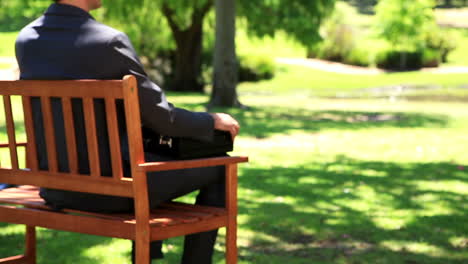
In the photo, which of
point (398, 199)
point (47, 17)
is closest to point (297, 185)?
point (398, 199)

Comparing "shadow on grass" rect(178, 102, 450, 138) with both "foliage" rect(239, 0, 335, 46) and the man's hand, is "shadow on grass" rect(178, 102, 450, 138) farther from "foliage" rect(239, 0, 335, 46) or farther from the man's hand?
the man's hand

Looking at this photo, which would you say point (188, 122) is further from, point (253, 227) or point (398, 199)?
point (398, 199)

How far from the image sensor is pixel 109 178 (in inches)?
134

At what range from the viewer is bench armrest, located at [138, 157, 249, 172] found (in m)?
3.34

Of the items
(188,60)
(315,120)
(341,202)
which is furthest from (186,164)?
(188,60)

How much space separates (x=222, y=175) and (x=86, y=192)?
70 centimetres

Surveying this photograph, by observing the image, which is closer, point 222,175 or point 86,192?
point 86,192

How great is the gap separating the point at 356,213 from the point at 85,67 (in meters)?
3.63

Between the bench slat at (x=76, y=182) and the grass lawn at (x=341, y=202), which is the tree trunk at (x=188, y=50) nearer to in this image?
the grass lawn at (x=341, y=202)

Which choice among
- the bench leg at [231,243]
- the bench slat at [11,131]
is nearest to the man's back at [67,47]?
the bench slat at [11,131]

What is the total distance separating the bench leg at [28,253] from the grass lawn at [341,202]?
1.27ft

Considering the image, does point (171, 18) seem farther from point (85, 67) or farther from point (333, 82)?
point (85, 67)

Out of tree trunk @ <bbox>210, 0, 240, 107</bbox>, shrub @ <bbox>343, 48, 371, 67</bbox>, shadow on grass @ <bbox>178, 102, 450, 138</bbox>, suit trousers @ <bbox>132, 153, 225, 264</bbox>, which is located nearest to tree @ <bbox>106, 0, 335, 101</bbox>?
shadow on grass @ <bbox>178, 102, 450, 138</bbox>

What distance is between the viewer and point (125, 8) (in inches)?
1009
